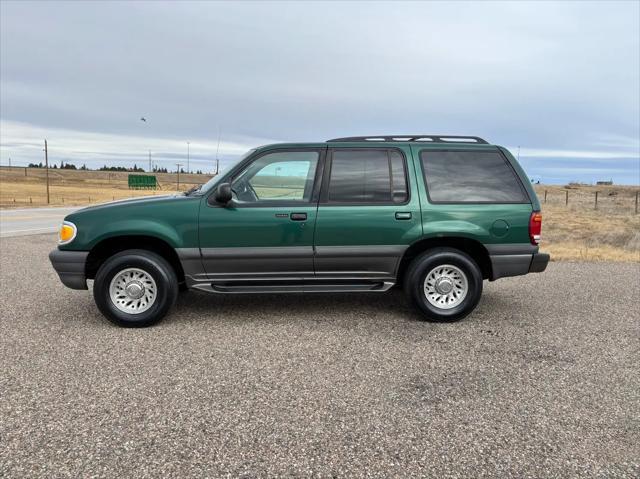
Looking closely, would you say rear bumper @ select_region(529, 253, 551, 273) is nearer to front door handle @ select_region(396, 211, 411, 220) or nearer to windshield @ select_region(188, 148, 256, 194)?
front door handle @ select_region(396, 211, 411, 220)

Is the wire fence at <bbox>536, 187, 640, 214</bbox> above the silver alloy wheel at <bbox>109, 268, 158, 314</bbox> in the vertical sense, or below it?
above

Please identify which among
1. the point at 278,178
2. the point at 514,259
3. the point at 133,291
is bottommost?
the point at 133,291

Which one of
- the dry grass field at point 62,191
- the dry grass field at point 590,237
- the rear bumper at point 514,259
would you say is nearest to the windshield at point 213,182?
the rear bumper at point 514,259

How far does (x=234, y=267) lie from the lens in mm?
4910

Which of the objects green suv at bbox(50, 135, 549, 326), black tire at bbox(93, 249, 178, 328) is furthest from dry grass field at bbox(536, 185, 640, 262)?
black tire at bbox(93, 249, 178, 328)

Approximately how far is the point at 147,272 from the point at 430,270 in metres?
2.96

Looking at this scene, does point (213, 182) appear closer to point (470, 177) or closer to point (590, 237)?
point (470, 177)

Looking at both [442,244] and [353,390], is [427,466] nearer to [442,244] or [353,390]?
[353,390]

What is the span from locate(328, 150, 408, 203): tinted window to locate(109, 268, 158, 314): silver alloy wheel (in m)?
2.10

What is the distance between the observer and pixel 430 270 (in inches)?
198

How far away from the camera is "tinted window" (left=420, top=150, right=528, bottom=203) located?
5.07m

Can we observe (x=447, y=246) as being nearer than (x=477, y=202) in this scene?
No

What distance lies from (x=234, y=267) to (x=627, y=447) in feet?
11.7

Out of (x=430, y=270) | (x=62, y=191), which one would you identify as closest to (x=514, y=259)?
(x=430, y=270)
